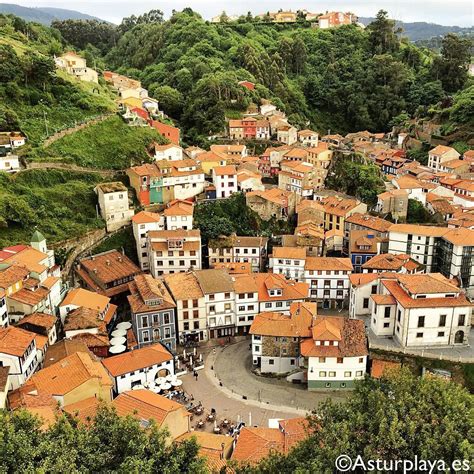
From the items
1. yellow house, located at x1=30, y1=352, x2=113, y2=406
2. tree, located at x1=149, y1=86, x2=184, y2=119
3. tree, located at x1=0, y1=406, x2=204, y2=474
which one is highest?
tree, located at x1=149, y1=86, x2=184, y2=119

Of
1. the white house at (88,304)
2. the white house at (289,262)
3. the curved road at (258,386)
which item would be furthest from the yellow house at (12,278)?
the white house at (289,262)

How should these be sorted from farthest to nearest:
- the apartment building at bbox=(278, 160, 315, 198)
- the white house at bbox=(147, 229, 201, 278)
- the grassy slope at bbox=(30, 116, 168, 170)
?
the apartment building at bbox=(278, 160, 315, 198) → the grassy slope at bbox=(30, 116, 168, 170) → the white house at bbox=(147, 229, 201, 278)

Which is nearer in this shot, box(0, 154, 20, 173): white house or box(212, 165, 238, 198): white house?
box(0, 154, 20, 173): white house

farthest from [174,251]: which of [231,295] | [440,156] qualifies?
[440,156]

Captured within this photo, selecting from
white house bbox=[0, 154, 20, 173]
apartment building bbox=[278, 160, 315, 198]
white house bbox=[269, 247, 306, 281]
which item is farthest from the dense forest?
white house bbox=[269, 247, 306, 281]

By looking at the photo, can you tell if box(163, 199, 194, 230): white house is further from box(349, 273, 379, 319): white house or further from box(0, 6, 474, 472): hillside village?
box(349, 273, 379, 319): white house

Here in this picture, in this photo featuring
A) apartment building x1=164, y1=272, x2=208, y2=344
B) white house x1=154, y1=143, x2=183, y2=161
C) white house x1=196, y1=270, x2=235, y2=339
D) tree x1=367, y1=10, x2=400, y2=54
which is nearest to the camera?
apartment building x1=164, y1=272, x2=208, y2=344

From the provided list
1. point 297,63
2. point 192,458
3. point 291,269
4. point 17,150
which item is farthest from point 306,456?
point 297,63

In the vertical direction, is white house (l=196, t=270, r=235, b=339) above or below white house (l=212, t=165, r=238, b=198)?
below
